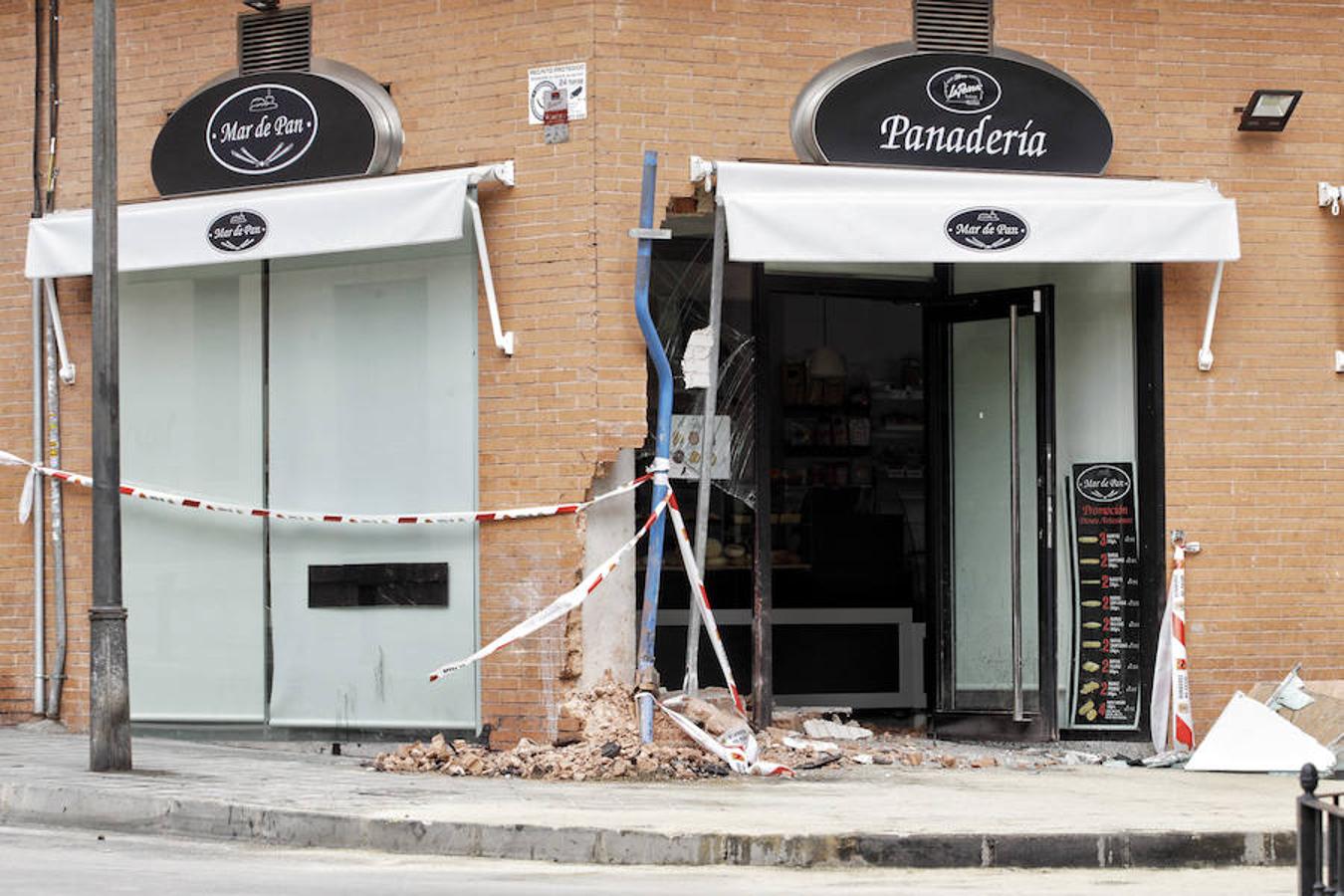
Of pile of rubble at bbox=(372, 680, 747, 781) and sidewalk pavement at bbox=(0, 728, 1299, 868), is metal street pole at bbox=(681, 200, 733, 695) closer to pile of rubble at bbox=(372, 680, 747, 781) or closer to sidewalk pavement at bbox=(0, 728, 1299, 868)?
pile of rubble at bbox=(372, 680, 747, 781)

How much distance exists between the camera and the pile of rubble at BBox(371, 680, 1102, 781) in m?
11.9

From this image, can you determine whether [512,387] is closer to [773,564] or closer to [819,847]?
[773,564]

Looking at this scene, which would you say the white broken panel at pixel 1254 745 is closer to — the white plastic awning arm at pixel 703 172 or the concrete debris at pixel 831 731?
the concrete debris at pixel 831 731

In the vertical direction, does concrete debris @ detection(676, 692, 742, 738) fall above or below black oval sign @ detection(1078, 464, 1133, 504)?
below

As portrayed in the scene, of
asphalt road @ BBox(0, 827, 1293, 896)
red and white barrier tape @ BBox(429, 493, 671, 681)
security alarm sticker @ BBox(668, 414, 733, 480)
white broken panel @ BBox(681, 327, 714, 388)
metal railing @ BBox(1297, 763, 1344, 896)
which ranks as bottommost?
asphalt road @ BBox(0, 827, 1293, 896)

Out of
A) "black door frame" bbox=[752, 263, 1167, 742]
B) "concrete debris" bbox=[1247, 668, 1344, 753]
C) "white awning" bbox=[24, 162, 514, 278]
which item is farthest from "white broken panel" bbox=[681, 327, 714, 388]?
"concrete debris" bbox=[1247, 668, 1344, 753]

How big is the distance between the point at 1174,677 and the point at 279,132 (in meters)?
→ 6.69

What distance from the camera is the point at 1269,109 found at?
13492mm

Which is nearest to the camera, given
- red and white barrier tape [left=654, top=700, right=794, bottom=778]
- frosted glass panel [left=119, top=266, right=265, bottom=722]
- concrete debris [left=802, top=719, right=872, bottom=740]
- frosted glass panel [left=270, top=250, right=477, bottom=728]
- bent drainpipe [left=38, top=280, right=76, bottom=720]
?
red and white barrier tape [left=654, top=700, right=794, bottom=778]

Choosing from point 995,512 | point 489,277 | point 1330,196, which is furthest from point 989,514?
point 489,277

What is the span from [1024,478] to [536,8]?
4395mm

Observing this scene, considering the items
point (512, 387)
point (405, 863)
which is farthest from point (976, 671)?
point (405, 863)

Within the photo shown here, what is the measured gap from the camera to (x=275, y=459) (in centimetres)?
1371

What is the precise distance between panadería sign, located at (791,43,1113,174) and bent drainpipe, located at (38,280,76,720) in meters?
5.28
